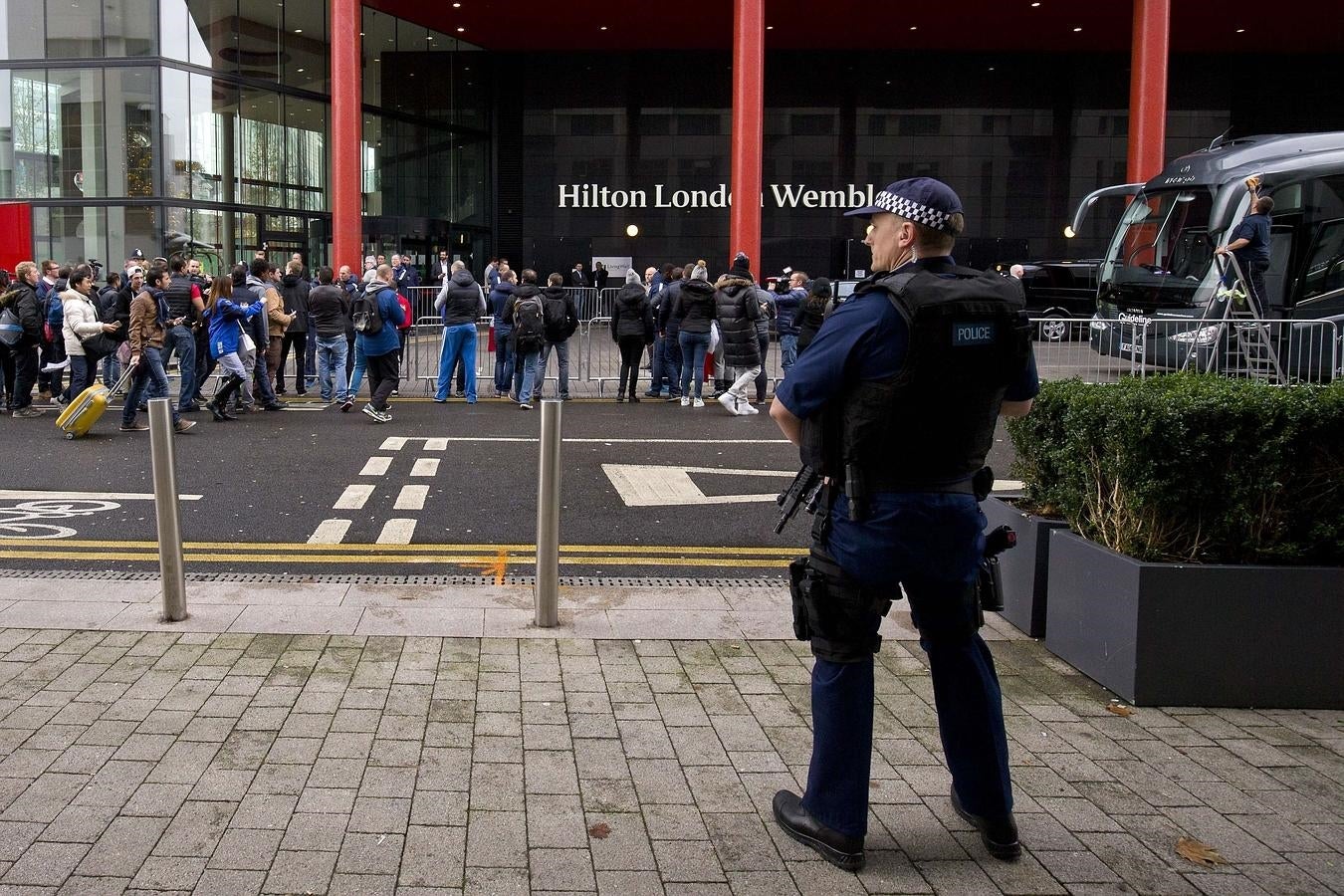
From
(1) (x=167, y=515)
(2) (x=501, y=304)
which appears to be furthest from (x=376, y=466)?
(2) (x=501, y=304)

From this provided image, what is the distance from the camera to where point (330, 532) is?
802 centimetres

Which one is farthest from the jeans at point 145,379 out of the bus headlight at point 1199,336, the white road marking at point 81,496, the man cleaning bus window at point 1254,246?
the man cleaning bus window at point 1254,246

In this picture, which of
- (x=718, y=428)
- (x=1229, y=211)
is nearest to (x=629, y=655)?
(x=718, y=428)

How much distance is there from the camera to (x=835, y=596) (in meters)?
3.45

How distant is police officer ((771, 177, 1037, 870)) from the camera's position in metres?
3.27

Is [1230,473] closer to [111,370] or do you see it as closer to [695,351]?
[695,351]

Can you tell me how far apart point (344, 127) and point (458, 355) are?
13.8m

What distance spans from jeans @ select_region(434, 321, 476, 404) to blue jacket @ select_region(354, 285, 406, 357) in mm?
1698

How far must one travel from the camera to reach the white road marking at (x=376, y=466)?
406 inches

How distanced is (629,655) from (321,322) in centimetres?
1106

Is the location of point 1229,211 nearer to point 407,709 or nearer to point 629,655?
point 629,655

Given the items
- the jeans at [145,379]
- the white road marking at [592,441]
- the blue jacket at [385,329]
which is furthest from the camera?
the blue jacket at [385,329]

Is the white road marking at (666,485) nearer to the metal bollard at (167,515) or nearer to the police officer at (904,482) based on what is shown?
the metal bollard at (167,515)

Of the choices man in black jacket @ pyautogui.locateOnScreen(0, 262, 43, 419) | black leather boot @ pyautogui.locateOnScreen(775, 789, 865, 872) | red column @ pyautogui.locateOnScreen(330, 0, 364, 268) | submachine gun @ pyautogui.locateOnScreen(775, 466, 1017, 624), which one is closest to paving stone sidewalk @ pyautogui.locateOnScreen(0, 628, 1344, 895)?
black leather boot @ pyautogui.locateOnScreen(775, 789, 865, 872)
